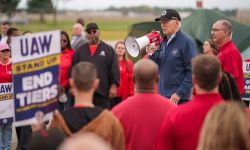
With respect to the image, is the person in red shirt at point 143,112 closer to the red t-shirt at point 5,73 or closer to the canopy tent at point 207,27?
the red t-shirt at point 5,73

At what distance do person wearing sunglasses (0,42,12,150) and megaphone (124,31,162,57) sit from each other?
181cm

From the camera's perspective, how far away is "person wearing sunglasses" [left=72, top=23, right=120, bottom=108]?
8.71m

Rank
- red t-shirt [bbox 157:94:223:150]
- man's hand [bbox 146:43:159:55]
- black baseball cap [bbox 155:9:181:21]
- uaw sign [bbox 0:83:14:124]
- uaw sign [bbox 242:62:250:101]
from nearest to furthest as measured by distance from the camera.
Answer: red t-shirt [bbox 157:94:223:150] < black baseball cap [bbox 155:9:181:21] < man's hand [bbox 146:43:159:55] < uaw sign [bbox 0:83:14:124] < uaw sign [bbox 242:62:250:101]

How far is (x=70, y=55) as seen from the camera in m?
9.61

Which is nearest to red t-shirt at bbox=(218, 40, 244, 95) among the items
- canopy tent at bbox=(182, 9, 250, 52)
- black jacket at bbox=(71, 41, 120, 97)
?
black jacket at bbox=(71, 41, 120, 97)

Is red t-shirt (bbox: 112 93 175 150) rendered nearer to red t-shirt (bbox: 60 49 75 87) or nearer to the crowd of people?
the crowd of people

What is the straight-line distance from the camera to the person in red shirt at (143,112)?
480 centimetres

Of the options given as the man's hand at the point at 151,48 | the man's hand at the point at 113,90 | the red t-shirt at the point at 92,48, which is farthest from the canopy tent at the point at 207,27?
the man's hand at the point at 151,48

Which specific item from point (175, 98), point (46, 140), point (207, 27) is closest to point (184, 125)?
point (46, 140)

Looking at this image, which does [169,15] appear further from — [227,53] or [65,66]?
[65,66]

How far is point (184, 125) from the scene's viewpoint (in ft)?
14.5

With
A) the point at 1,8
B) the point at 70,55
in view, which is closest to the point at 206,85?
the point at 70,55

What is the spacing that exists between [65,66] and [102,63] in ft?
3.42

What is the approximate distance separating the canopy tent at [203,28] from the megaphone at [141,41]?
10.6 feet
